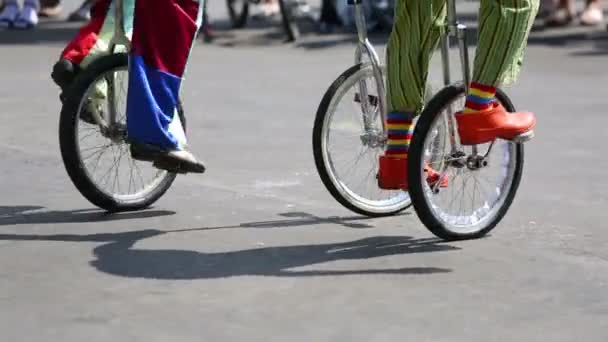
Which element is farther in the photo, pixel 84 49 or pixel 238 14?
pixel 238 14

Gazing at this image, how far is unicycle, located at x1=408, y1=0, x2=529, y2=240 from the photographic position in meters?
6.30

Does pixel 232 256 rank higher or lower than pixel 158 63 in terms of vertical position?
lower

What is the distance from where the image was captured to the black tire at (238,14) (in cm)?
1612

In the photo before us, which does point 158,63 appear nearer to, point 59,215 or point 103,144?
point 103,144

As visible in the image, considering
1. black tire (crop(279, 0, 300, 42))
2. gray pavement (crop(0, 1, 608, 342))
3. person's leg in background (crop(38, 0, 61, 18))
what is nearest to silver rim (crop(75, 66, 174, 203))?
gray pavement (crop(0, 1, 608, 342))

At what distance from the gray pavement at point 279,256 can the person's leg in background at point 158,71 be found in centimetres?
36

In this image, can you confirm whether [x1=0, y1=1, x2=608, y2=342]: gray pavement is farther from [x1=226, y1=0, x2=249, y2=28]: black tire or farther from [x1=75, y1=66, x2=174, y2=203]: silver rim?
[x1=226, y1=0, x2=249, y2=28]: black tire

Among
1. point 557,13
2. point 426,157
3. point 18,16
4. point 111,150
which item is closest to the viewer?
point 426,157

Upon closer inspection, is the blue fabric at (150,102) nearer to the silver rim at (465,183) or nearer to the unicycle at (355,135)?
the unicycle at (355,135)

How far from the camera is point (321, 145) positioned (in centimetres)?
693

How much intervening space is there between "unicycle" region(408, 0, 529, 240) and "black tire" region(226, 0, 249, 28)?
9229 mm

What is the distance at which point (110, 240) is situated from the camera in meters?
6.61

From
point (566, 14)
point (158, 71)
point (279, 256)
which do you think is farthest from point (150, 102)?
point (566, 14)

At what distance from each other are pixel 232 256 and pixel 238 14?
10.1 meters
